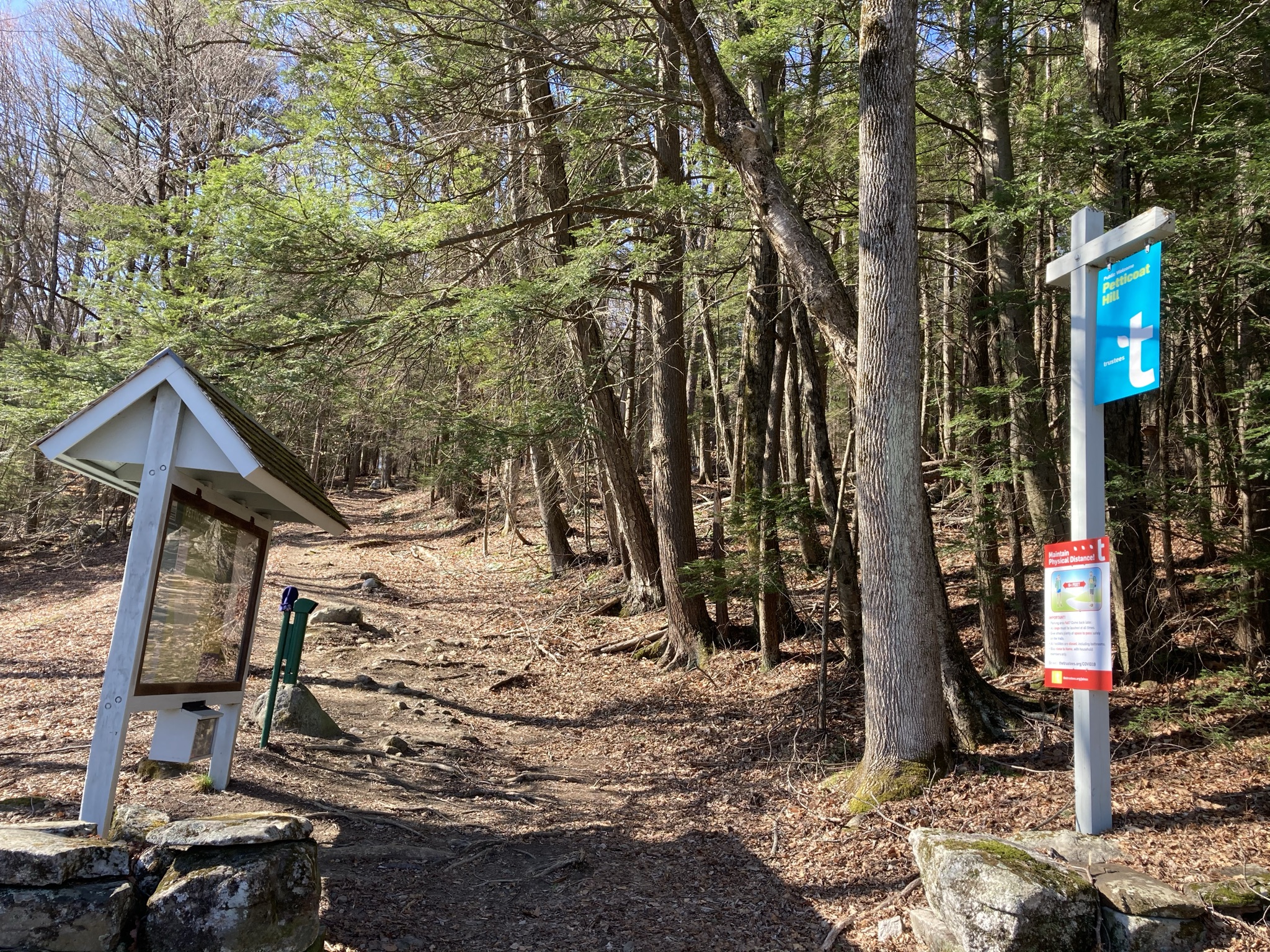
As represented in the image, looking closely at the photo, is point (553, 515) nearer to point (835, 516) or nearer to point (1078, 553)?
point (835, 516)

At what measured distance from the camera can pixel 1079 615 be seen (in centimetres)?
480

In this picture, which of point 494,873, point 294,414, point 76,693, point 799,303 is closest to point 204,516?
point 494,873

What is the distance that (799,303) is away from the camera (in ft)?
33.3

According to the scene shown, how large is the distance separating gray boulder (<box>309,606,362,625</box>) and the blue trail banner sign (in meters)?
11.4

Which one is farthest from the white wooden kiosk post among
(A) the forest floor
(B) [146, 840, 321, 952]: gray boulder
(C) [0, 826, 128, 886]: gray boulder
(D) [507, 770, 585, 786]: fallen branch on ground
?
(D) [507, 770, 585, 786]: fallen branch on ground

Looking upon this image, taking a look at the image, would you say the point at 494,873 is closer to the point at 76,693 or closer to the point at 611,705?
the point at 611,705

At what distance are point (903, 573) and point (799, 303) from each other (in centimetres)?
457

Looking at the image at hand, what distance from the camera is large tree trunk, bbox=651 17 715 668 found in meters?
11.8

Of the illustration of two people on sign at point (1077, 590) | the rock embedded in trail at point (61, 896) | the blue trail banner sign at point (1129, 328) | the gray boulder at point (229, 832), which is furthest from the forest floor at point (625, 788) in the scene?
the blue trail banner sign at point (1129, 328)

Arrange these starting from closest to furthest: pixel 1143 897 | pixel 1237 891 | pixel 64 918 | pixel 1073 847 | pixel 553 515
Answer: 1. pixel 64 918
2. pixel 1143 897
3. pixel 1237 891
4. pixel 1073 847
5. pixel 553 515

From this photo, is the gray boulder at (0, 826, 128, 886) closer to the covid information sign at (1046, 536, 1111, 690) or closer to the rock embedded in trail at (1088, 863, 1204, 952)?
the rock embedded in trail at (1088, 863, 1204, 952)

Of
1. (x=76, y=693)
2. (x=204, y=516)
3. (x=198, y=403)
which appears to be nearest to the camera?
(x=198, y=403)

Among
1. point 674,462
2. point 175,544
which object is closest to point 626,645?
point 674,462

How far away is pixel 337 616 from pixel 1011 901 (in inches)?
444
